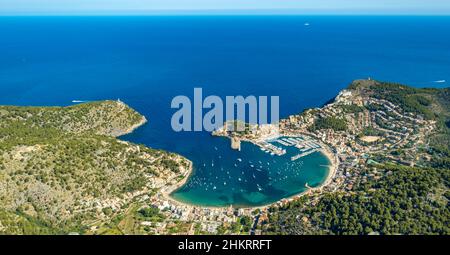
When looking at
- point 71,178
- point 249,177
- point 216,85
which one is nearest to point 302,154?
point 249,177

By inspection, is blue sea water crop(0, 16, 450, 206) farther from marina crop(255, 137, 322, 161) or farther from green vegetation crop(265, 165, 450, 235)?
green vegetation crop(265, 165, 450, 235)

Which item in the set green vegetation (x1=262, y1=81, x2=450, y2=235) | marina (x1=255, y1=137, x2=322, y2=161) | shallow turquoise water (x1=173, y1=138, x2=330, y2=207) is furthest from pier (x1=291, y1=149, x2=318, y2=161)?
green vegetation (x1=262, y1=81, x2=450, y2=235)

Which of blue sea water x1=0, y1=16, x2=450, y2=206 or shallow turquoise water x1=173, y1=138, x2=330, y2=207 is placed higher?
blue sea water x1=0, y1=16, x2=450, y2=206

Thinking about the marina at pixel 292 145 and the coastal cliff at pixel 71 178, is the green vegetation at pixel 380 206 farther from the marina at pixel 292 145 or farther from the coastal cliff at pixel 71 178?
the coastal cliff at pixel 71 178

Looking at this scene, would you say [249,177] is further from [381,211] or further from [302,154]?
[381,211]

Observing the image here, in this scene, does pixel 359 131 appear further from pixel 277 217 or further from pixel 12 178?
pixel 12 178

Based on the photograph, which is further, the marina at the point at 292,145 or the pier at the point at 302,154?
the marina at the point at 292,145

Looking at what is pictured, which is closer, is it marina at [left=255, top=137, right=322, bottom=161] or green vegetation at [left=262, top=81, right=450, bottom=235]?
green vegetation at [left=262, top=81, right=450, bottom=235]

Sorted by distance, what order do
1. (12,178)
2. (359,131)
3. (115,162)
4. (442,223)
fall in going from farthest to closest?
(359,131) → (115,162) → (12,178) → (442,223)

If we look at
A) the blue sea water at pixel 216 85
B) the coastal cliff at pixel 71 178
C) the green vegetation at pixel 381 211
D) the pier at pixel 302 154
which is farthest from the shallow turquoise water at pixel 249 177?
the green vegetation at pixel 381 211

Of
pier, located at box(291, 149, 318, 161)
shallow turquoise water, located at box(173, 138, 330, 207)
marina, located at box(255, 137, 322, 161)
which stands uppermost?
marina, located at box(255, 137, 322, 161)
